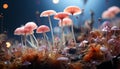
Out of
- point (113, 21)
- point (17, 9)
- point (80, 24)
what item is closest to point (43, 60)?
point (113, 21)

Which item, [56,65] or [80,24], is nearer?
[56,65]

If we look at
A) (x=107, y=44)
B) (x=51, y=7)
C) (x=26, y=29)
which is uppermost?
(x=51, y=7)

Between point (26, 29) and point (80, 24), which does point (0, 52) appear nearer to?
point (26, 29)

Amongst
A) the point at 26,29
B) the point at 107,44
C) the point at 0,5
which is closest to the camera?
the point at 107,44

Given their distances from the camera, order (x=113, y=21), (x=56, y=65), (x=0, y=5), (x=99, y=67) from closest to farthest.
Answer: (x=99, y=67) < (x=56, y=65) < (x=113, y=21) < (x=0, y=5)

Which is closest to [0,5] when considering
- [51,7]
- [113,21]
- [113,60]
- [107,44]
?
[51,7]

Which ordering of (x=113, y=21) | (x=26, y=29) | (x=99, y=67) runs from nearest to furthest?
(x=99, y=67), (x=26, y=29), (x=113, y=21)

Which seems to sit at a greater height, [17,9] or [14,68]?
[17,9]

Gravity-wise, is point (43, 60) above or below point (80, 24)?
below

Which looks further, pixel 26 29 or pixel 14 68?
pixel 26 29

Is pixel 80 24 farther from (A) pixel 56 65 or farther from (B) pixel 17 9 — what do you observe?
(A) pixel 56 65
